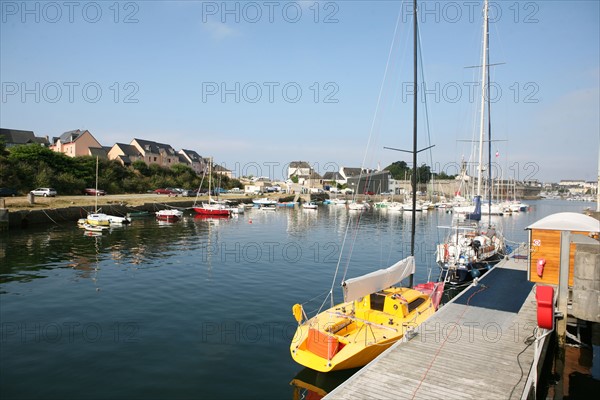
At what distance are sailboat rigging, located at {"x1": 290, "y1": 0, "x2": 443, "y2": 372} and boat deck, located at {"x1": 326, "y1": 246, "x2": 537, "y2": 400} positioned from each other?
0.84 m

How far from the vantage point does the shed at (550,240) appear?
1562 cm

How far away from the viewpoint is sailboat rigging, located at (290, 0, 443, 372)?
40.8ft

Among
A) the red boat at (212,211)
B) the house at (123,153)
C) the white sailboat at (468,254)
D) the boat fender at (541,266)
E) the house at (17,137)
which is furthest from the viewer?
the house at (123,153)

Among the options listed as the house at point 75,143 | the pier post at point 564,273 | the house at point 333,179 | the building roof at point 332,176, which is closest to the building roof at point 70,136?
the house at point 75,143

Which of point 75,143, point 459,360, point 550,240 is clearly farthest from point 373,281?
point 75,143

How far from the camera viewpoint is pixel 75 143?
10475 cm

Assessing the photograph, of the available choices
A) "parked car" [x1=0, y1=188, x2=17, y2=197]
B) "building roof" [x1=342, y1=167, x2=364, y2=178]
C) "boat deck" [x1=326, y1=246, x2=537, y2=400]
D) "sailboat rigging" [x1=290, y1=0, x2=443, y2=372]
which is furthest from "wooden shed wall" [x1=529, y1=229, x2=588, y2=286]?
"building roof" [x1=342, y1=167, x2=364, y2=178]

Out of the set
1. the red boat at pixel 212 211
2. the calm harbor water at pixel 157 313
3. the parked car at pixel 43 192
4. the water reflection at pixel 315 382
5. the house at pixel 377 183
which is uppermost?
the house at pixel 377 183

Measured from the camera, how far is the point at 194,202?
8719 cm

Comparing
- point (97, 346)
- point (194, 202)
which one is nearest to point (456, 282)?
point (97, 346)

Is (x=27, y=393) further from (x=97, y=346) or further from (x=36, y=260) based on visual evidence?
(x=36, y=260)

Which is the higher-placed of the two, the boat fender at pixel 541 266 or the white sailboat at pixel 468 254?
the boat fender at pixel 541 266

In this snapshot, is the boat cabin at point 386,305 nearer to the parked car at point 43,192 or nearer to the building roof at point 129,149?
the parked car at point 43,192

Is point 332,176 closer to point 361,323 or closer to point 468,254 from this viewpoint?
point 468,254
